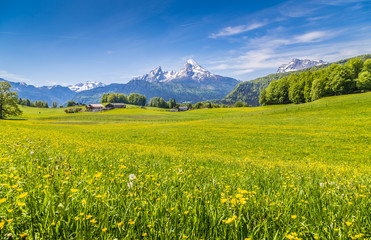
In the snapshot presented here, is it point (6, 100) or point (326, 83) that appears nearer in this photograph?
point (6, 100)

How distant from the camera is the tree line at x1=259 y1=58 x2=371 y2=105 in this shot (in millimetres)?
85062

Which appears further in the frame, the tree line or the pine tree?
the tree line

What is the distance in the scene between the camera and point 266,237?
2.17 m

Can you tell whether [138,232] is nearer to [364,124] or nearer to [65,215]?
[65,215]

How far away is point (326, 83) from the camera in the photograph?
9006 cm

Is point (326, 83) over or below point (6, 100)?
over

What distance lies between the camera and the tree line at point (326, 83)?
85062 millimetres

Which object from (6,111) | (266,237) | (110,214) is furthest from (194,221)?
(6,111)

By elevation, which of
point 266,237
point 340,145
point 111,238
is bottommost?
point 340,145

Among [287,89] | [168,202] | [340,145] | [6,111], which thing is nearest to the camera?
[168,202]

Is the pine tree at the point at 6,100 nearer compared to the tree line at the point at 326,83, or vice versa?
the pine tree at the point at 6,100

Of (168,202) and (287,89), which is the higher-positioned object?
(287,89)

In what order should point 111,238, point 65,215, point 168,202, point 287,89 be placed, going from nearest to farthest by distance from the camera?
point 111,238 → point 65,215 → point 168,202 → point 287,89

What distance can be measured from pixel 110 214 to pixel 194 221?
1.21 metres
